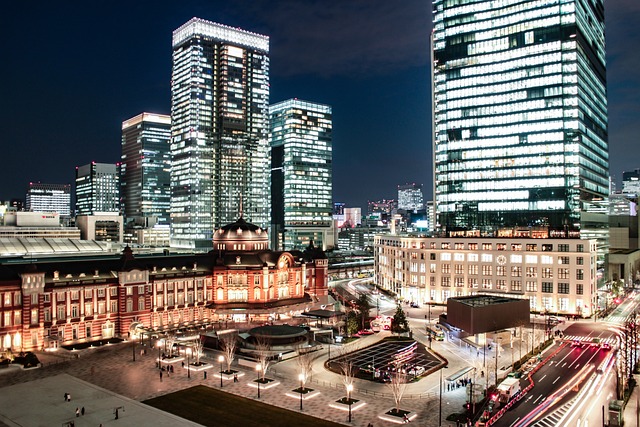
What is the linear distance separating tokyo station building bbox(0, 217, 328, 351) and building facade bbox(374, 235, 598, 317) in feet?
86.4

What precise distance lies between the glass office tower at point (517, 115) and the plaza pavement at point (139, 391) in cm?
8676

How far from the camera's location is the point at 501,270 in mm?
136750

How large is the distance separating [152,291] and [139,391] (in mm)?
41667

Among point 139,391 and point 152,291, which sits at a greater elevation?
point 152,291

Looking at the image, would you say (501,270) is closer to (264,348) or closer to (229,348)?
(264,348)

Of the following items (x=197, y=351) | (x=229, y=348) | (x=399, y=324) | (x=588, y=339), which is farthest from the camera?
(x=399, y=324)

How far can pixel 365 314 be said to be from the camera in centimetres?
11256

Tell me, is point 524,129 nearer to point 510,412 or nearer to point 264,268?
point 264,268

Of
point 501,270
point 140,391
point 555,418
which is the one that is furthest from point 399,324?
point 140,391

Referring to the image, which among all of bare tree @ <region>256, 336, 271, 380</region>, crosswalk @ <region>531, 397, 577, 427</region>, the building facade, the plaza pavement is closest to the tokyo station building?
the plaza pavement

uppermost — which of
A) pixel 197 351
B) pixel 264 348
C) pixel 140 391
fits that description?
pixel 197 351

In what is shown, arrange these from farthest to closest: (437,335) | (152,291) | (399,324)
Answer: (152,291)
(399,324)
(437,335)

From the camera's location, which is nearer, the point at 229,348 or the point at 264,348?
the point at 229,348

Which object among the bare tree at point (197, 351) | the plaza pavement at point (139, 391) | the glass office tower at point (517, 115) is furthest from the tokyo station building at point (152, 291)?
the glass office tower at point (517, 115)
